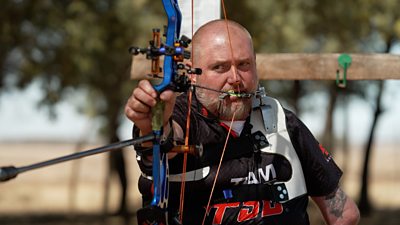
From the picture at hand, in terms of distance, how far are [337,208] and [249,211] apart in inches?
21.9

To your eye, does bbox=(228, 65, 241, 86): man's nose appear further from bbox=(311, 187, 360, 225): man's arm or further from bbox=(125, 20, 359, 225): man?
bbox=(311, 187, 360, 225): man's arm

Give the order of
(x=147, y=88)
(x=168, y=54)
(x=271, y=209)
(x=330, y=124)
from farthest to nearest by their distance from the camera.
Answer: (x=330, y=124) → (x=271, y=209) → (x=168, y=54) → (x=147, y=88)

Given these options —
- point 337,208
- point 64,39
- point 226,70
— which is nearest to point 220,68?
point 226,70

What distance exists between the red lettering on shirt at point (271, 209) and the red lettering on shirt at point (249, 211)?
33 mm

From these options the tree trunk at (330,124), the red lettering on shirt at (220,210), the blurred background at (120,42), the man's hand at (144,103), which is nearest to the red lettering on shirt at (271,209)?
the red lettering on shirt at (220,210)

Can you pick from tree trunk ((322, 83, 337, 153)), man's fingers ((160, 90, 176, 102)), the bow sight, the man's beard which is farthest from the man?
tree trunk ((322, 83, 337, 153))

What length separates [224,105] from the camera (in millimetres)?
3709

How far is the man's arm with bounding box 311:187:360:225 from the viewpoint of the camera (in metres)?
4.04

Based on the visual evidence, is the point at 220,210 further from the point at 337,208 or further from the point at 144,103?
the point at 144,103

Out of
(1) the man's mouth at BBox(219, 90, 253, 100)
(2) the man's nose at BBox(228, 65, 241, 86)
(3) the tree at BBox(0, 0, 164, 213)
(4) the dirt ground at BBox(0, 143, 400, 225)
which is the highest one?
(3) the tree at BBox(0, 0, 164, 213)

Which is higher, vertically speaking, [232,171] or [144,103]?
[144,103]

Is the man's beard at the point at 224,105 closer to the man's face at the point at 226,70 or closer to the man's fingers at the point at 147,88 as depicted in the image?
the man's face at the point at 226,70

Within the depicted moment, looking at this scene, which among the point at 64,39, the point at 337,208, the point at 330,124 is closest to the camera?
the point at 337,208

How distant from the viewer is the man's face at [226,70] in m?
3.67
